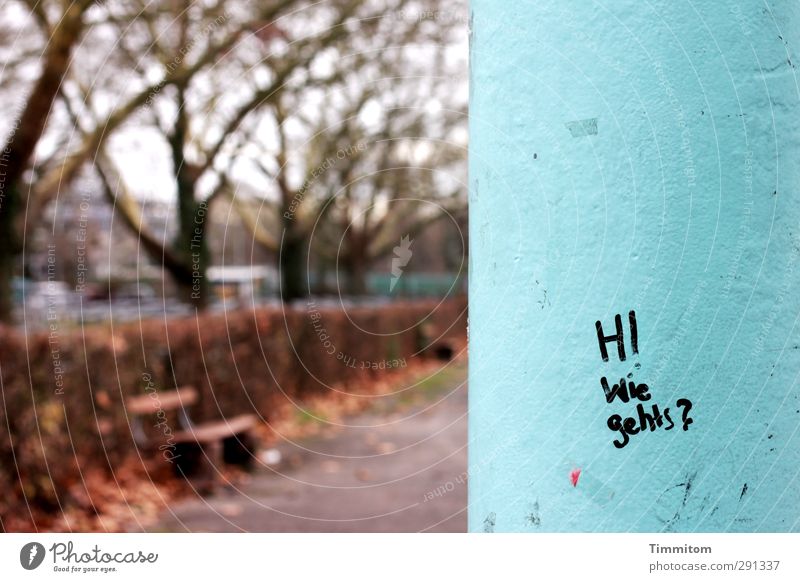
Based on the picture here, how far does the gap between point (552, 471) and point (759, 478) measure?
288 mm

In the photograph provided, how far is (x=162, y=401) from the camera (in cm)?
748

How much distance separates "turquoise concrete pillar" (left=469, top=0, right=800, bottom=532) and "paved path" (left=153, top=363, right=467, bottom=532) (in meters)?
3.61

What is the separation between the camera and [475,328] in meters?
1.12

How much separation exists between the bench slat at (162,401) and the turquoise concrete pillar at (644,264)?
606 cm

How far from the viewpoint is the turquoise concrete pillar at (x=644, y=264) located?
39.5 inches
